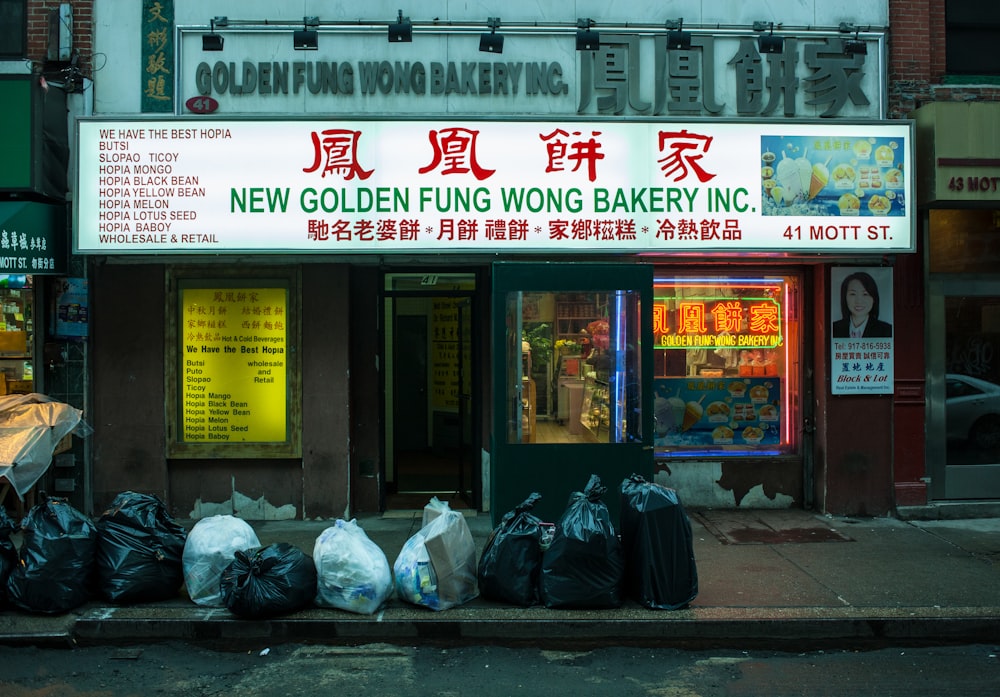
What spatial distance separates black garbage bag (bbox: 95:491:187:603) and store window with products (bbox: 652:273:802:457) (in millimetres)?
5233

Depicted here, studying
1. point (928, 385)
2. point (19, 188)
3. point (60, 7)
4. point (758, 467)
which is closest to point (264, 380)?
point (19, 188)

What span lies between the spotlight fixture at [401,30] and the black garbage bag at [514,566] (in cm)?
510

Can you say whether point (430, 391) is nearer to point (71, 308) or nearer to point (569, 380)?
point (569, 380)

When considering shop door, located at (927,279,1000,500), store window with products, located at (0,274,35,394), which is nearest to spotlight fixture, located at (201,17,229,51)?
store window with products, located at (0,274,35,394)

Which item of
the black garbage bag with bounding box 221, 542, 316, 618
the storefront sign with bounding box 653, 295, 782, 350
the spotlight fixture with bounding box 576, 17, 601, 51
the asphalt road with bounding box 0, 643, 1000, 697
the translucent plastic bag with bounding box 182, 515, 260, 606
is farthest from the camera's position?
the storefront sign with bounding box 653, 295, 782, 350

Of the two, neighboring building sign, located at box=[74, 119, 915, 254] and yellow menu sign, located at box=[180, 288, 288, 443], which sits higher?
neighboring building sign, located at box=[74, 119, 915, 254]

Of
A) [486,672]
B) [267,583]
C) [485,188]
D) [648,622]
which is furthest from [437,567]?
[485,188]

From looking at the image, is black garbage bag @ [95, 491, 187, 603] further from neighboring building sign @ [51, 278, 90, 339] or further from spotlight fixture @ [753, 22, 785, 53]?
spotlight fixture @ [753, 22, 785, 53]

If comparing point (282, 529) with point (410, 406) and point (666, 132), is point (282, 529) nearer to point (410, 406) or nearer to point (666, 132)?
point (410, 406)

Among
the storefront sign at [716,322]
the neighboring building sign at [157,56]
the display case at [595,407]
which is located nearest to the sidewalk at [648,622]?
the display case at [595,407]

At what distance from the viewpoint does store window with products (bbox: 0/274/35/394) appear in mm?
8977

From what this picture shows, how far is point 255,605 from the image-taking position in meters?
6.17

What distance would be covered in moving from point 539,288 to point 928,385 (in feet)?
15.0

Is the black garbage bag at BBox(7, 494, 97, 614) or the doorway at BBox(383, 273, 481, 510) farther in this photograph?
the doorway at BBox(383, 273, 481, 510)
